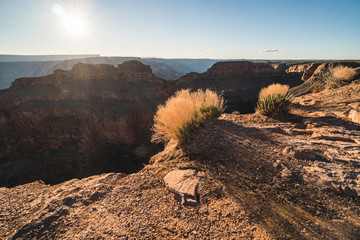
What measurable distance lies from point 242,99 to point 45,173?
4120 cm

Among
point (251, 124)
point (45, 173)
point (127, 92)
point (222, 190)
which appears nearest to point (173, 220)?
point (222, 190)

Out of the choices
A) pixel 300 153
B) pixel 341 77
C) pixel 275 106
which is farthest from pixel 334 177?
pixel 341 77

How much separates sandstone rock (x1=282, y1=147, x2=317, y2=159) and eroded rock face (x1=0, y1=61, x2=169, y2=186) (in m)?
18.8

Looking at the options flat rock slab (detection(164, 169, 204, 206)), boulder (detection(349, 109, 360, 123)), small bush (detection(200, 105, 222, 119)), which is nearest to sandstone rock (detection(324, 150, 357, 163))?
flat rock slab (detection(164, 169, 204, 206))

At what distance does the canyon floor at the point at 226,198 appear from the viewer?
1676 millimetres

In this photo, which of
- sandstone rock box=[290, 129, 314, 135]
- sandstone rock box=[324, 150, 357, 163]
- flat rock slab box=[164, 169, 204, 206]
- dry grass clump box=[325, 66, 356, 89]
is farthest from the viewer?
dry grass clump box=[325, 66, 356, 89]

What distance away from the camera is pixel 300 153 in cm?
262

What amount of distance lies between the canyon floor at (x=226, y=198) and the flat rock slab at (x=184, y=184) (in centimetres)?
7

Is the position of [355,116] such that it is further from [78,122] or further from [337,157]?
[78,122]

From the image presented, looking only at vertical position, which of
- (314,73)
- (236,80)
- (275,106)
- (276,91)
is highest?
(314,73)

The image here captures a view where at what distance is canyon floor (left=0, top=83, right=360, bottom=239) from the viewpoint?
168 cm

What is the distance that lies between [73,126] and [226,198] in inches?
1079

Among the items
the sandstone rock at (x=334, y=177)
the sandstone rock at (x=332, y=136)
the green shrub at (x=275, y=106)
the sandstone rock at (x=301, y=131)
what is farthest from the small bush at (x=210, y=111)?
the sandstone rock at (x=334, y=177)

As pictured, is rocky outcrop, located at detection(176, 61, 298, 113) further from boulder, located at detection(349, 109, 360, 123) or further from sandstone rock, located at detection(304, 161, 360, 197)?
sandstone rock, located at detection(304, 161, 360, 197)
